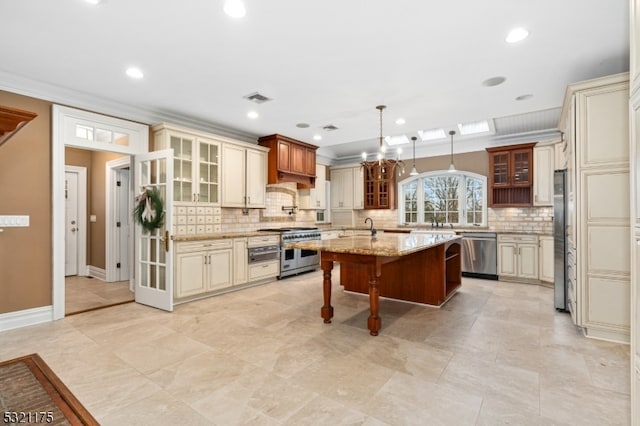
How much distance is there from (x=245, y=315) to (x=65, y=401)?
1.88m

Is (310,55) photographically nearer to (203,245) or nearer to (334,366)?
(334,366)

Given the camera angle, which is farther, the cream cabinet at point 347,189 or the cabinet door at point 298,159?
the cream cabinet at point 347,189

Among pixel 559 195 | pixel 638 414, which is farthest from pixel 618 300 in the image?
pixel 638 414

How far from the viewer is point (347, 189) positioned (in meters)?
7.86

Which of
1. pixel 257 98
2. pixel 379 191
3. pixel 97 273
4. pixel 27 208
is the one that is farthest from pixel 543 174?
pixel 97 273

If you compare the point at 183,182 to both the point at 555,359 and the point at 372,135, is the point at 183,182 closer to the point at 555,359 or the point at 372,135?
the point at 372,135

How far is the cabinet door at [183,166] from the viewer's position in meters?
4.55

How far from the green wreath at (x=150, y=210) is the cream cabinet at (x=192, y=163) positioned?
392mm

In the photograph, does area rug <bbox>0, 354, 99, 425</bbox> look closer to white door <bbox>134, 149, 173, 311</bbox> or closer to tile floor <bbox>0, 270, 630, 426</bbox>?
tile floor <bbox>0, 270, 630, 426</bbox>

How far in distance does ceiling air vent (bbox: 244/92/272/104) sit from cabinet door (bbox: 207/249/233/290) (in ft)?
7.20

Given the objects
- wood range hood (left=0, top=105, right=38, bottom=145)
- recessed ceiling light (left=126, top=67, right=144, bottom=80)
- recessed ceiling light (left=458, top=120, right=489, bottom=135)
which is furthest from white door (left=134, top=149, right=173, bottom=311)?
recessed ceiling light (left=458, top=120, right=489, bottom=135)

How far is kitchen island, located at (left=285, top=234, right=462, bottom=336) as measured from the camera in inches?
125

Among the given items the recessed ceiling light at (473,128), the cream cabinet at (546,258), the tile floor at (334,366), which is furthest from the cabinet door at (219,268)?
the cream cabinet at (546,258)

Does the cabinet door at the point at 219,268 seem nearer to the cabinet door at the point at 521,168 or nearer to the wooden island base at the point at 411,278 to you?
the wooden island base at the point at 411,278
